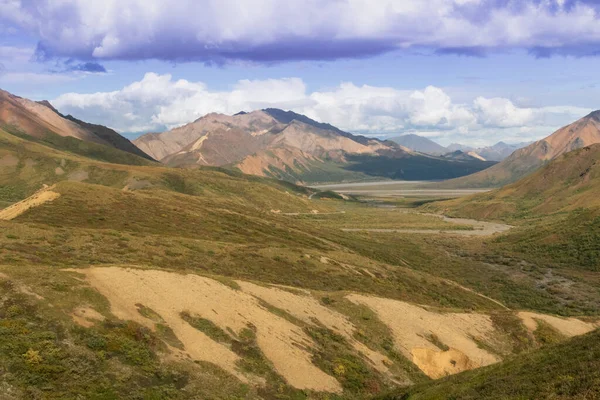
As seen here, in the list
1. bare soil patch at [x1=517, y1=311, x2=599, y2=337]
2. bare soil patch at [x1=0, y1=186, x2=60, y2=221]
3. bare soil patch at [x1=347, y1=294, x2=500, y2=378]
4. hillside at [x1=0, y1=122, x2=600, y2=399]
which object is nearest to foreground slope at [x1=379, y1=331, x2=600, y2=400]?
hillside at [x1=0, y1=122, x2=600, y2=399]

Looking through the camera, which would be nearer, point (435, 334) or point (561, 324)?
point (435, 334)

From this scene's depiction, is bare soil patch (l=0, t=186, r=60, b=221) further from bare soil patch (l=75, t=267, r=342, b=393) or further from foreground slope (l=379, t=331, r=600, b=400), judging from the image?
foreground slope (l=379, t=331, r=600, b=400)

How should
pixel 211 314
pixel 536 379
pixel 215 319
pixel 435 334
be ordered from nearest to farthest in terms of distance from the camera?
pixel 536 379 < pixel 215 319 < pixel 211 314 < pixel 435 334

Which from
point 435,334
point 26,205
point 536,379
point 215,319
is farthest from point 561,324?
point 26,205

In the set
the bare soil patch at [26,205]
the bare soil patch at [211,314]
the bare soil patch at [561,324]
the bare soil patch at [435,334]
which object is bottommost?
the bare soil patch at [561,324]

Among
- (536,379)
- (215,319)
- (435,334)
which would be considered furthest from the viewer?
(435,334)

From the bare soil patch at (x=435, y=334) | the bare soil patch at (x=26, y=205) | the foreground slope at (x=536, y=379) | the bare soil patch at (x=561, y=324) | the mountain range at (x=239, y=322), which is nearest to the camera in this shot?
the foreground slope at (x=536, y=379)

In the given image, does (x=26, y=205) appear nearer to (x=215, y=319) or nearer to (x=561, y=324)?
(x=215, y=319)

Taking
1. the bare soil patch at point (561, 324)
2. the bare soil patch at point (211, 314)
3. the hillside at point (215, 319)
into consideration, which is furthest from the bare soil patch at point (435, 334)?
the bare soil patch at point (211, 314)

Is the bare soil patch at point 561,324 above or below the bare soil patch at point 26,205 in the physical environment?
below

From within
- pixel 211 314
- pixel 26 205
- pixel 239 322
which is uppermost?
pixel 26 205

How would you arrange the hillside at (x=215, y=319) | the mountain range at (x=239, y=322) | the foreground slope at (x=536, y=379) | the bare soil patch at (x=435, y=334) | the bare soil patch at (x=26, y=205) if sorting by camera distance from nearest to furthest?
the foreground slope at (x=536, y=379) < the mountain range at (x=239, y=322) < the hillside at (x=215, y=319) < the bare soil patch at (x=435, y=334) < the bare soil patch at (x=26, y=205)

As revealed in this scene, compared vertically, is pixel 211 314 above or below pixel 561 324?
above

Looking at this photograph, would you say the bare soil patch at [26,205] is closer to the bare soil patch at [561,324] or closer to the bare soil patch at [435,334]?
the bare soil patch at [435,334]
